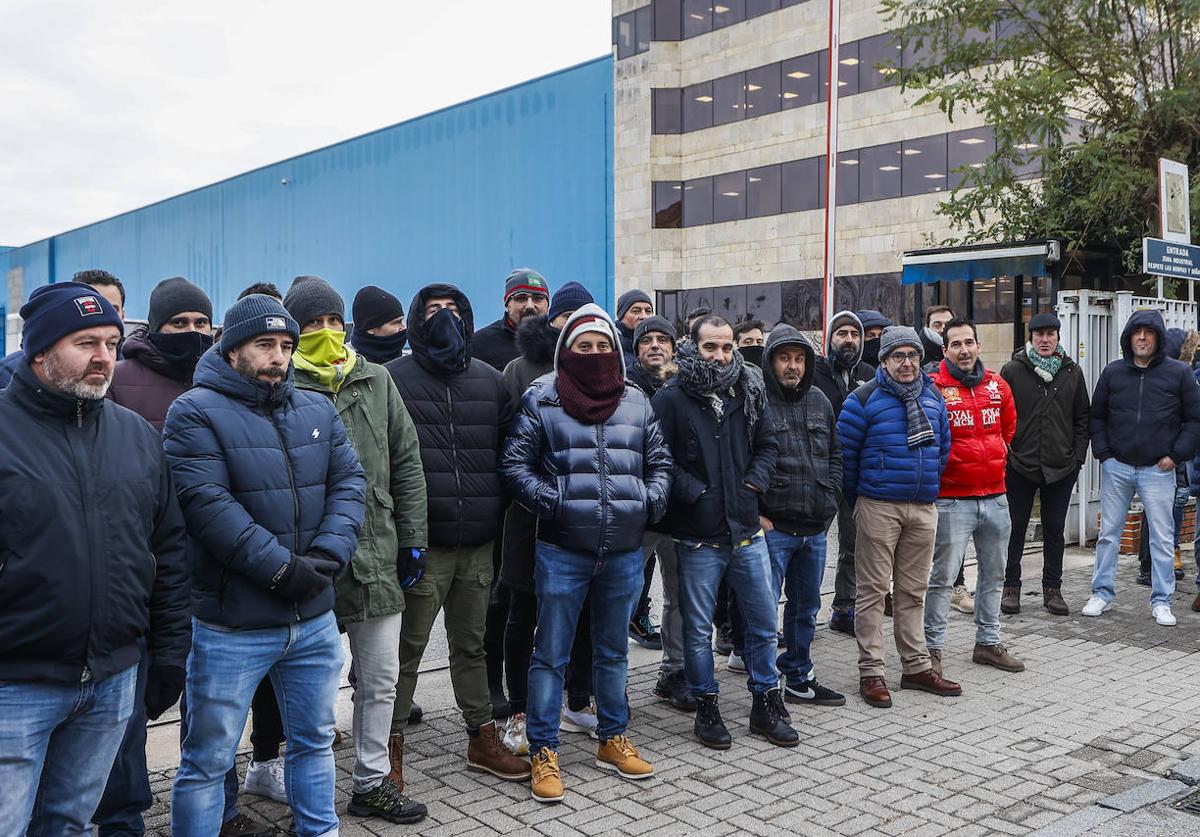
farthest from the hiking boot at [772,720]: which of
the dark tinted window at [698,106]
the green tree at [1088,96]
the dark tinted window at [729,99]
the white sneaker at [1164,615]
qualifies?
the dark tinted window at [698,106]

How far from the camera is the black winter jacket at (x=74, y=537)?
2.85 metres

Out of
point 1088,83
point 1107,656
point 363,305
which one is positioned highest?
point 1088,83

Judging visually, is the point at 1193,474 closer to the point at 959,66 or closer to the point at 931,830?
the point at 931,830

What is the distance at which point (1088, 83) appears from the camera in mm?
13570

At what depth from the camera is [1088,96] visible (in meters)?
14.3

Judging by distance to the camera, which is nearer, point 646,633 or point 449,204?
point 646,633

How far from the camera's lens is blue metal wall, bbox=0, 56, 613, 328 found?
122ft

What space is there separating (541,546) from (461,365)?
2.96 feet

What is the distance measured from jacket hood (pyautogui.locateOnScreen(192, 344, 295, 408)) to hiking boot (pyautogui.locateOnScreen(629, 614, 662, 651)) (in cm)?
396

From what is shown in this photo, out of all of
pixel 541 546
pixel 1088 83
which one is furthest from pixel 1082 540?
pixel 541 546

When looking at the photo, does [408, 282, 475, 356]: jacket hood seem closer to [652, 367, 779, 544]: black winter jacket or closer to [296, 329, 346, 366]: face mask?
[296, 329, 346, 366]: face mask

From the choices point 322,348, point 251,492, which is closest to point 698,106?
point 322,348

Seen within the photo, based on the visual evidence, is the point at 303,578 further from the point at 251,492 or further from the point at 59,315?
the point at 59,315

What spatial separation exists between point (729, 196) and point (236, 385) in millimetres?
36409
